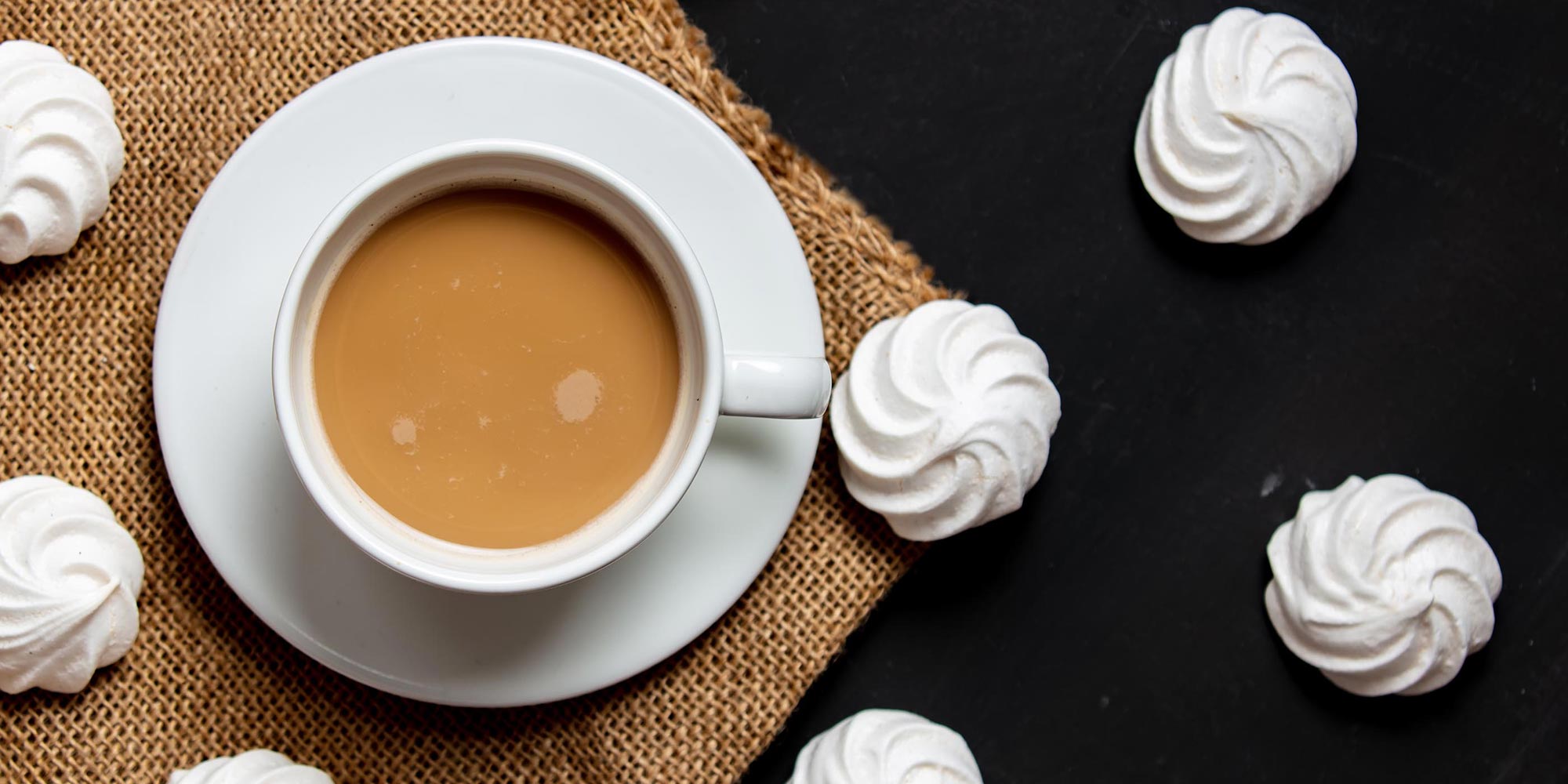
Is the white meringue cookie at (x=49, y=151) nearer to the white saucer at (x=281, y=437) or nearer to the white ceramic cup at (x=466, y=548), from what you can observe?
the white saucer at (x=281, y=437)

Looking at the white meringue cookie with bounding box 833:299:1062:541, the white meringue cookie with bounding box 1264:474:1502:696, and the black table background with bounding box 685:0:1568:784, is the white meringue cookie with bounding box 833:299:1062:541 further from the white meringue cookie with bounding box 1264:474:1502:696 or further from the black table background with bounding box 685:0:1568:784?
the white meringue cookie with bounding box 1264:474:1502:696

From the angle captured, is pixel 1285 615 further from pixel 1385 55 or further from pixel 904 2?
pixel 904 2

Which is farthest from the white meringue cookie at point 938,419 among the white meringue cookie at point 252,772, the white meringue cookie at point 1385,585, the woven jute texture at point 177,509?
the white meringue cookie at point 252,772

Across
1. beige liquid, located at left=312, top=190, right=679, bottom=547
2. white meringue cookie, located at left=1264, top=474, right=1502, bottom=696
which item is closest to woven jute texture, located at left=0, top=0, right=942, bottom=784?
→ beige liquid, located at left=312, top=190, right=679, bottom=547

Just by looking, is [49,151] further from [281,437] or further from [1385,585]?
[1385,585]

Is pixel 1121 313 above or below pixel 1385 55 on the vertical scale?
below

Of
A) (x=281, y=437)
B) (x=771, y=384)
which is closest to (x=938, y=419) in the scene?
(x=771, y=384)

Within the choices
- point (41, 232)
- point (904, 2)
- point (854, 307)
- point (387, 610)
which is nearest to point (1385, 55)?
point (904, 2)
